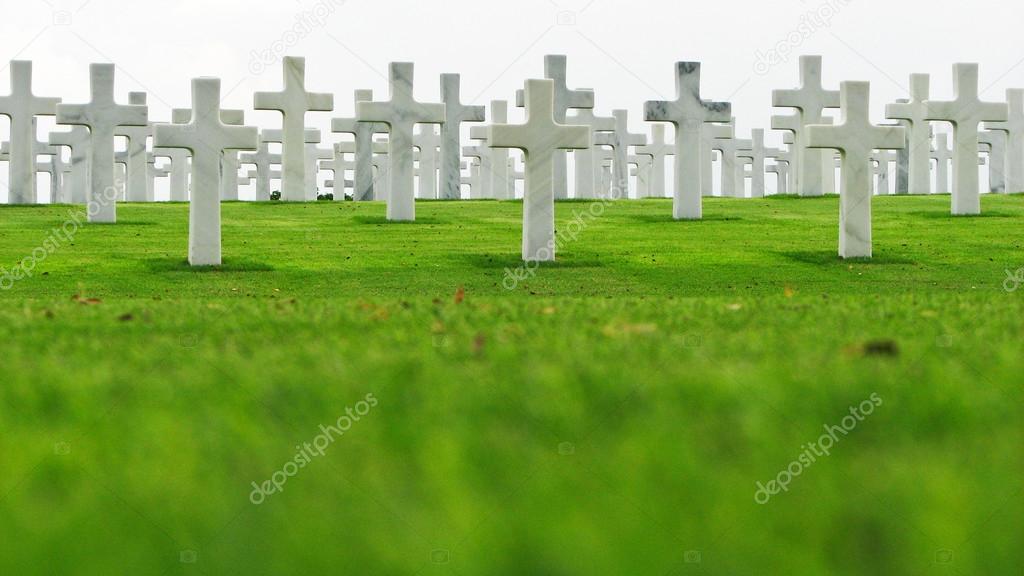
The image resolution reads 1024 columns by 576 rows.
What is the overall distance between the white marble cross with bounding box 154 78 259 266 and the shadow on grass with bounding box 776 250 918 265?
8856 millimetres

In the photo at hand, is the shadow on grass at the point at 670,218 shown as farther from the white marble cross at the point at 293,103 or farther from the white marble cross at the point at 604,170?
the white marble cross at the point at 604,170

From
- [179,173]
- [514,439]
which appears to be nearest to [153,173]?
[179,173]

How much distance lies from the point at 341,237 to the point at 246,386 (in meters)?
17.4

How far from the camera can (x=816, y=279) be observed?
16.7m

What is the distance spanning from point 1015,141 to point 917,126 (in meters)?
6.62

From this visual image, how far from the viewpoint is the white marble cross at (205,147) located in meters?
18.5

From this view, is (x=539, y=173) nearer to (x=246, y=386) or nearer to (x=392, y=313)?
(x=392, y=313)

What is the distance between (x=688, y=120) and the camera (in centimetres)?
2495

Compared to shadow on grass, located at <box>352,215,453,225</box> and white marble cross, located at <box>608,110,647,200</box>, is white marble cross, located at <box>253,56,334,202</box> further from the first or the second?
white marble cross, located at <box>608,110,647,200</box>

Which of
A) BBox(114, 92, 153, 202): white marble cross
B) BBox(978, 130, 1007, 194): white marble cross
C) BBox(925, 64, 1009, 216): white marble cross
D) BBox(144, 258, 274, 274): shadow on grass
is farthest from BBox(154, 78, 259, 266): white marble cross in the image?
BBox(978, 130, 1007, 194): white marble cross

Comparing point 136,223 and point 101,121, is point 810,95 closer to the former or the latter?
point 136,223

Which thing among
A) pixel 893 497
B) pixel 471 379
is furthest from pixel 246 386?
pixel 893 497

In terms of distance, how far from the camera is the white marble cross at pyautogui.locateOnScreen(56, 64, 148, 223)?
24.0 m

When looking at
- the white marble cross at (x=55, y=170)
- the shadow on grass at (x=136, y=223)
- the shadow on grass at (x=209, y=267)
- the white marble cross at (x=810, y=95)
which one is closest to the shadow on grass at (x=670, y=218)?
the white marble cross at (x=810, y=95)
